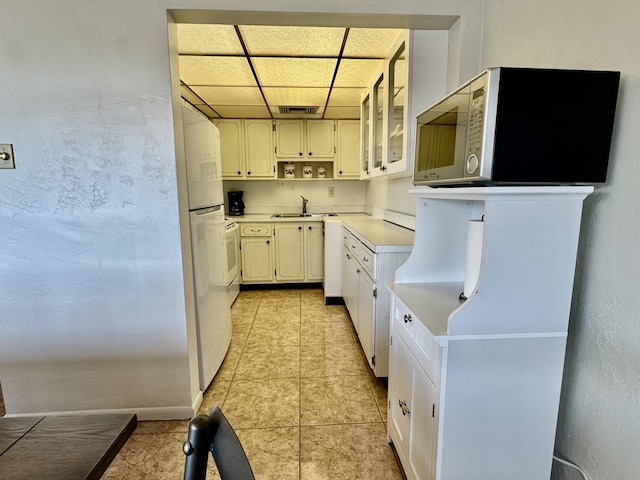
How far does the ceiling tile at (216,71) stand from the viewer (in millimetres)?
2484

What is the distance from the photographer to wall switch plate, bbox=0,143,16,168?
64.0 inches

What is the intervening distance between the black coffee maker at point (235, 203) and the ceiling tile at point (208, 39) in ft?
7.56

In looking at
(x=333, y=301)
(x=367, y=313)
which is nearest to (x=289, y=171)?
(x=333, y=301)

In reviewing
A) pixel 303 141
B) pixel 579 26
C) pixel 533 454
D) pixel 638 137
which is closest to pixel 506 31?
pixel 579 26

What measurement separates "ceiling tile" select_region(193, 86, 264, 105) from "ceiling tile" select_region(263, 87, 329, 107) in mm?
119

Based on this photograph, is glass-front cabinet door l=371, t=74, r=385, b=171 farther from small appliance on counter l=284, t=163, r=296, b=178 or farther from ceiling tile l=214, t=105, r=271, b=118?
small appliance on counter l=284, t=163, r=296, b=178

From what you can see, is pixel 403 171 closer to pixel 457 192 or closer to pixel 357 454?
pixel 457 192

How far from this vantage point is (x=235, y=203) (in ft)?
14.8

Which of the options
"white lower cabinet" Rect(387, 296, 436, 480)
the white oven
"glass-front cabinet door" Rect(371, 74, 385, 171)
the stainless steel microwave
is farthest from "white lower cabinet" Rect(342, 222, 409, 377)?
the white oven

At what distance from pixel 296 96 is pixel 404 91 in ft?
5.12

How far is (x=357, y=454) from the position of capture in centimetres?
160

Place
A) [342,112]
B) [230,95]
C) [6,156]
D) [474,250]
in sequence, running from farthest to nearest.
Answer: [342,112] → [230,95] → [6,156] → [474,250]

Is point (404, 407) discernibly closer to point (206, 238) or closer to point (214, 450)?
point (214, 450)

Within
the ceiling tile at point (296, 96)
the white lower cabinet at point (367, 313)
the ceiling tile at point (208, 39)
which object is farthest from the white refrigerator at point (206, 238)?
the ceiling tile at point (296, 96)
